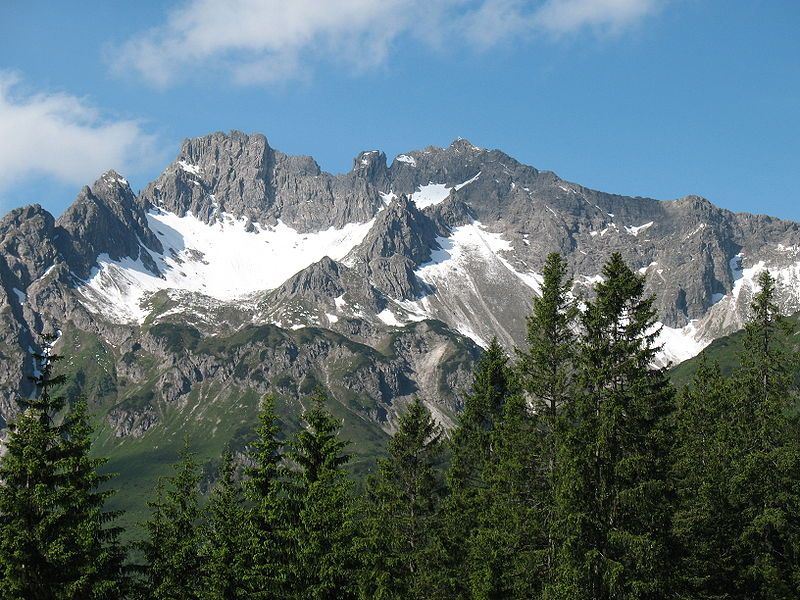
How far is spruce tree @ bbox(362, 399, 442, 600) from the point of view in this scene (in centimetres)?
4800

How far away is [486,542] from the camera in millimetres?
45688

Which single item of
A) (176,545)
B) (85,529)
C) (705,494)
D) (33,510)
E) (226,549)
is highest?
(33,510)

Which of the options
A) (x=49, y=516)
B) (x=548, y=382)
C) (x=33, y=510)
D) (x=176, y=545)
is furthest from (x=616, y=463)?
(x=176, y=545)

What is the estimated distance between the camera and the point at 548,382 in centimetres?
4394

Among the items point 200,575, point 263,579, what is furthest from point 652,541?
point 200,575

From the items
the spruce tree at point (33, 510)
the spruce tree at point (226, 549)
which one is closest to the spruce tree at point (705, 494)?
the spruce tree at point (226, 549)

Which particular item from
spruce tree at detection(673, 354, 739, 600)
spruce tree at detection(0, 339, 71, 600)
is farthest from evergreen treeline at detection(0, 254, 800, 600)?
spruce tree at detection(673, 354, 739, 600)

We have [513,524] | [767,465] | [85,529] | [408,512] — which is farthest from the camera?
[408,512]

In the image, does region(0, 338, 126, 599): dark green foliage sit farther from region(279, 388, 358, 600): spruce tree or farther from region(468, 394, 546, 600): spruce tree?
region(468, 394, 546, 600): spruce tree

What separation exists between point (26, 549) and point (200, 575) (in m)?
16.3

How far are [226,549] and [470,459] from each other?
16839 mm

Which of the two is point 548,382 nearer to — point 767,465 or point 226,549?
point 767,465

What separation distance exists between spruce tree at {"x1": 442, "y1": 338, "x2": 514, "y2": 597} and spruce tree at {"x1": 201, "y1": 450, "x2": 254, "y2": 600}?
39.0 ft

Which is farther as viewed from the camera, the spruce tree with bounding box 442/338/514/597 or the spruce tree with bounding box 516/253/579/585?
the spruce tree with bounding box 442/338/514/597
